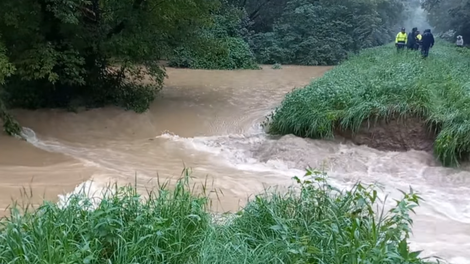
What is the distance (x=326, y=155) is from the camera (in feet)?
29.5

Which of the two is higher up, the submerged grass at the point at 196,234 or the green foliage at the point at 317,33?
the green foliage at the point at 317,33

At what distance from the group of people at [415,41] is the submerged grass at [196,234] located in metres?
15.4

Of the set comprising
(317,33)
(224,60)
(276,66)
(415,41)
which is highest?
(317,33)

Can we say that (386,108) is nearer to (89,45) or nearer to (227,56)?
(89,45)

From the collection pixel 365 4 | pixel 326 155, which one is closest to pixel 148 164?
pixel 326 155

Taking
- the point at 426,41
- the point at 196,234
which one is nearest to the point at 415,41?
the point at 426,41

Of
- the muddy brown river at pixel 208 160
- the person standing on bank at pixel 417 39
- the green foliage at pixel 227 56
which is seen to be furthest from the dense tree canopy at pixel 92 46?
the person standing on bank at pixel 417 39

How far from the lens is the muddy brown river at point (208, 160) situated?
6410 mm

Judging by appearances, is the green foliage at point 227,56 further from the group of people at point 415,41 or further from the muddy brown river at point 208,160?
the group of people at point 415,41

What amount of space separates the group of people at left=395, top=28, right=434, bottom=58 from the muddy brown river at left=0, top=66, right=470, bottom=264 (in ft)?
25.4

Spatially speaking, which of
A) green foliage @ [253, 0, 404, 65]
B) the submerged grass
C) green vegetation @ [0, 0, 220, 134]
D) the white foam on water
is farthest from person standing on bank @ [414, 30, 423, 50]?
Answer: the submerged grass

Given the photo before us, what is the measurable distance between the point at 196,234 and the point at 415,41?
66.0 ft

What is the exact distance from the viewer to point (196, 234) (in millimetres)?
4180

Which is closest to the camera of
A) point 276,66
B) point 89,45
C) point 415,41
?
point 89,45
